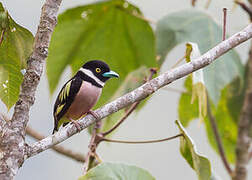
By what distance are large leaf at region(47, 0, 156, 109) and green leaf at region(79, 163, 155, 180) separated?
4.94ft

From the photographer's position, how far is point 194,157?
7.39ft

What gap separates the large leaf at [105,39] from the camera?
373cm

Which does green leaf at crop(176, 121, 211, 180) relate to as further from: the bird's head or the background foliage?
the bird's head

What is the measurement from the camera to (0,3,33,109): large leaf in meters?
1.97

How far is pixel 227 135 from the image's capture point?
13.0 ft

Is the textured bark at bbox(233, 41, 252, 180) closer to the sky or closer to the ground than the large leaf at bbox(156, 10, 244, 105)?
closer to the ground

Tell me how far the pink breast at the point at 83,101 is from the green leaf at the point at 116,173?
592 mm

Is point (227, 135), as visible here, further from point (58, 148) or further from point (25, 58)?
point (25, 58)

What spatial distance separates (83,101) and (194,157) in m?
0.70

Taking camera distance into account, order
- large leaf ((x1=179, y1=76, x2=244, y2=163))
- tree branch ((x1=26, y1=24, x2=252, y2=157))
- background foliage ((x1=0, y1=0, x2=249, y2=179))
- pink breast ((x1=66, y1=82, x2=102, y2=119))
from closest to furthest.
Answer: tree branch ((x1=26, y1=24, x2=252, y2=157)), pink breast ((x1=66, y1=82, x2=102, y2=119)), background foliage ((x1=0, y1=0, x2=249, y2=179)), large leaf ((x1=179, y1=76, x2=244, y2=163))

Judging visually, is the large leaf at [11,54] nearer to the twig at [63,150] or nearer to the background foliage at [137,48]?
the background foliage at [137,48]

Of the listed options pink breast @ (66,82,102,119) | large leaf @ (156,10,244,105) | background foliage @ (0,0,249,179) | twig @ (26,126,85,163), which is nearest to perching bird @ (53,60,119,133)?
pink breast @ (66,82,102,119)

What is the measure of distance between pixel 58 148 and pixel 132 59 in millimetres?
898

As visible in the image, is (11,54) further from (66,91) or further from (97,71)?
(97,71)
